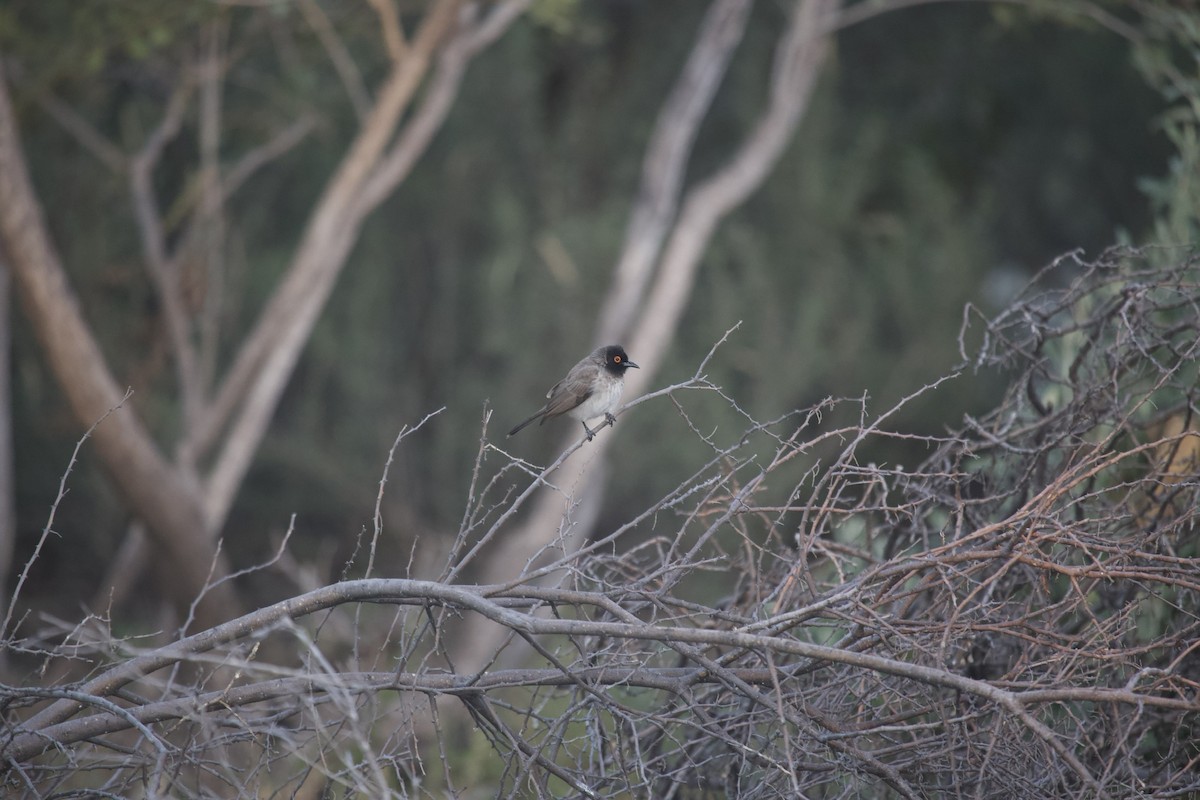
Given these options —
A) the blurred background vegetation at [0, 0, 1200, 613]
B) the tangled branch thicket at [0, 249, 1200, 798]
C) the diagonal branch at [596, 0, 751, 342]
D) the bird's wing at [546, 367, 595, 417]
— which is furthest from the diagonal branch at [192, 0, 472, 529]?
the tangled branch thicket at [0, 249, 1200, 798]

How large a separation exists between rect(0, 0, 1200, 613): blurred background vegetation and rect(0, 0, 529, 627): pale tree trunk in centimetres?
132

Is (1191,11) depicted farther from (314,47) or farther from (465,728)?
(465,728)

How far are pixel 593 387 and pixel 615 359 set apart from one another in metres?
0.20

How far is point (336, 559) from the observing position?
15.3 meters

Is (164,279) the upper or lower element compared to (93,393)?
upper

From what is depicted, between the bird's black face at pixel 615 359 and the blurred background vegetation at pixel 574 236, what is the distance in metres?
5.44

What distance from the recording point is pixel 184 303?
410 inches

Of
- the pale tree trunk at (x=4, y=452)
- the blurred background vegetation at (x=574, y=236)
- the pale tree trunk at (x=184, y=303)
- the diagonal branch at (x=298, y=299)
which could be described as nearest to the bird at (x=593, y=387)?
the pale tree trunk at (x=184, y=303)

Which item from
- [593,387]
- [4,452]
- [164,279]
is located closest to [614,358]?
[593,387]

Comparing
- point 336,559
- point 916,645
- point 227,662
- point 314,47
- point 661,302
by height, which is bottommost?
point 336,559

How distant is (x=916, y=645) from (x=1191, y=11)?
6.34m

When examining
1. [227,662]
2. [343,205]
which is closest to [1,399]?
[343,205]

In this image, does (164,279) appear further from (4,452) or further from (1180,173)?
(1180,173)

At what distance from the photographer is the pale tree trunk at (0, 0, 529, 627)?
735 centimetres
